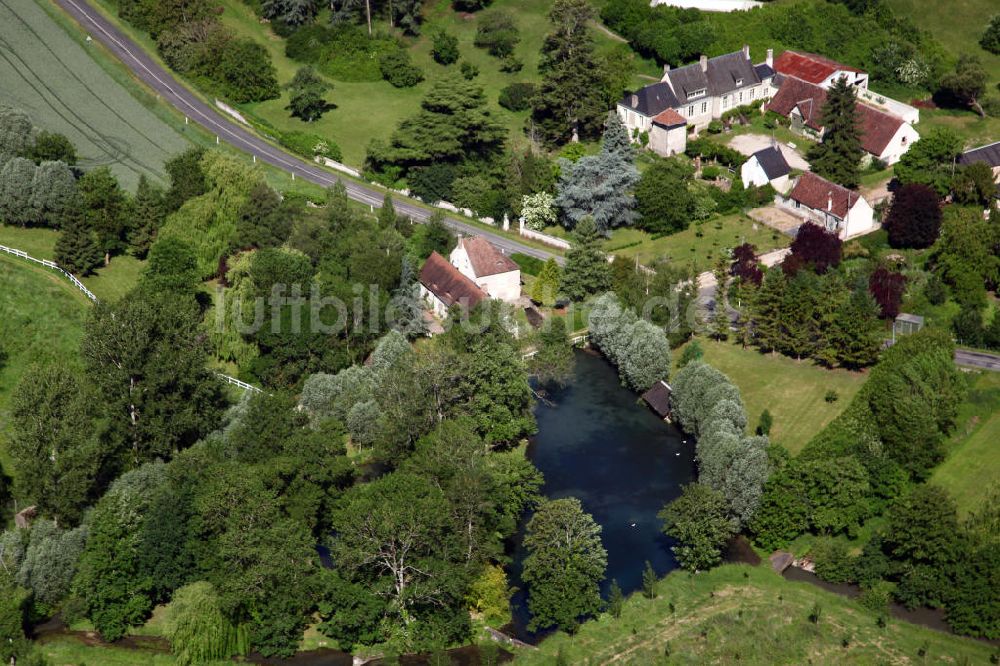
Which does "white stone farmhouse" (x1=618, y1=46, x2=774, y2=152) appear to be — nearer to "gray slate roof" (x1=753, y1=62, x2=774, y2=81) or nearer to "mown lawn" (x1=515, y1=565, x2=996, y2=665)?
"gray slate roof" (x1=753, y1=62, x2=774, y2=81)

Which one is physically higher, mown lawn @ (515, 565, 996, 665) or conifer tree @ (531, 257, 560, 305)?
mown lawn @ (515, 565, 996, 665)

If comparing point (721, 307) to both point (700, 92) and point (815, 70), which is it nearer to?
point (700, 92)

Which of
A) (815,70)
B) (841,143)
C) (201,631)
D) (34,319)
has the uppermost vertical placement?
(841,143)

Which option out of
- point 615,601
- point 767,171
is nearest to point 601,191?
point 767,171

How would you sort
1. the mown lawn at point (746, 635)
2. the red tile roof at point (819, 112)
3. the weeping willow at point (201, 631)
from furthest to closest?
the red tile roof at point (819, 112) < the weeping willow at point (201, 631) < the mown lawn at point (746, 635)

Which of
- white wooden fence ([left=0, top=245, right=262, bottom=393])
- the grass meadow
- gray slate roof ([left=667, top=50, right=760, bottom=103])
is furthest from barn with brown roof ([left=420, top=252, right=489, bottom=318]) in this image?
gray slate roof ([left=667, top=50, right=760, bottom=103])

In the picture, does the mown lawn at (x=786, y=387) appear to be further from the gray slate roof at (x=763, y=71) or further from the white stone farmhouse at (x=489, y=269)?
the gray slate roof at (x=763, y=71)

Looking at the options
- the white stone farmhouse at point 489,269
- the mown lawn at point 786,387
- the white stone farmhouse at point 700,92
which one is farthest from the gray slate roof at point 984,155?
the white stone farmhouse at point 489,269
